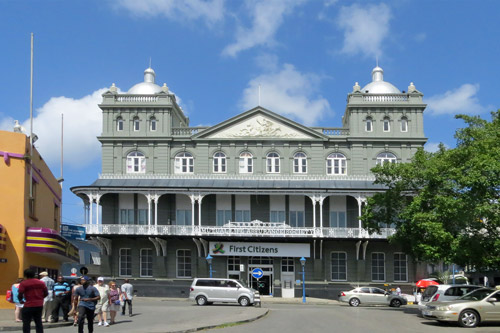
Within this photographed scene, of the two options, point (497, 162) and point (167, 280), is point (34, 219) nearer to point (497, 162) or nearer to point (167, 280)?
point (497, 162)

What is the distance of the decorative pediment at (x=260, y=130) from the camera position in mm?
51062

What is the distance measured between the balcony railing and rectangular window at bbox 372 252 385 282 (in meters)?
2.26

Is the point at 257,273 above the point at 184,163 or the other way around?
the other way around

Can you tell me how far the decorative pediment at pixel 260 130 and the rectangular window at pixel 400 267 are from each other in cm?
1095

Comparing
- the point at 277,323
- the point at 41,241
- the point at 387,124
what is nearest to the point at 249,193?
the point at 387,124

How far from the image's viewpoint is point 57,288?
21.3m

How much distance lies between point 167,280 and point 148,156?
948cm

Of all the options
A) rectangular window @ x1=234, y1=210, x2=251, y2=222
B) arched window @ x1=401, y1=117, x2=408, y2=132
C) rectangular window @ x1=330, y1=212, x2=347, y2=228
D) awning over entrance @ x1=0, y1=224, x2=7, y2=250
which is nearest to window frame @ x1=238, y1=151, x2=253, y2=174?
rectangular window @ x1=234, y1=210, x2=251, y2=222

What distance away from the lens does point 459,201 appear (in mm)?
26812

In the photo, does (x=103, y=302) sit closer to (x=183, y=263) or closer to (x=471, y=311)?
(x=471, y=311)

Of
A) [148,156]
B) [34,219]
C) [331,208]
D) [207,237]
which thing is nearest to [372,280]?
[331,208]

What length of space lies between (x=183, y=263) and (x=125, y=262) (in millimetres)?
4281

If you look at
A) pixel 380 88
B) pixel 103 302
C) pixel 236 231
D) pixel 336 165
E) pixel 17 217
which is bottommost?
pixel 103 302

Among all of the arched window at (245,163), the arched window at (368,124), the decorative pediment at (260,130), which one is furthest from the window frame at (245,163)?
the arched window at (368,124)
